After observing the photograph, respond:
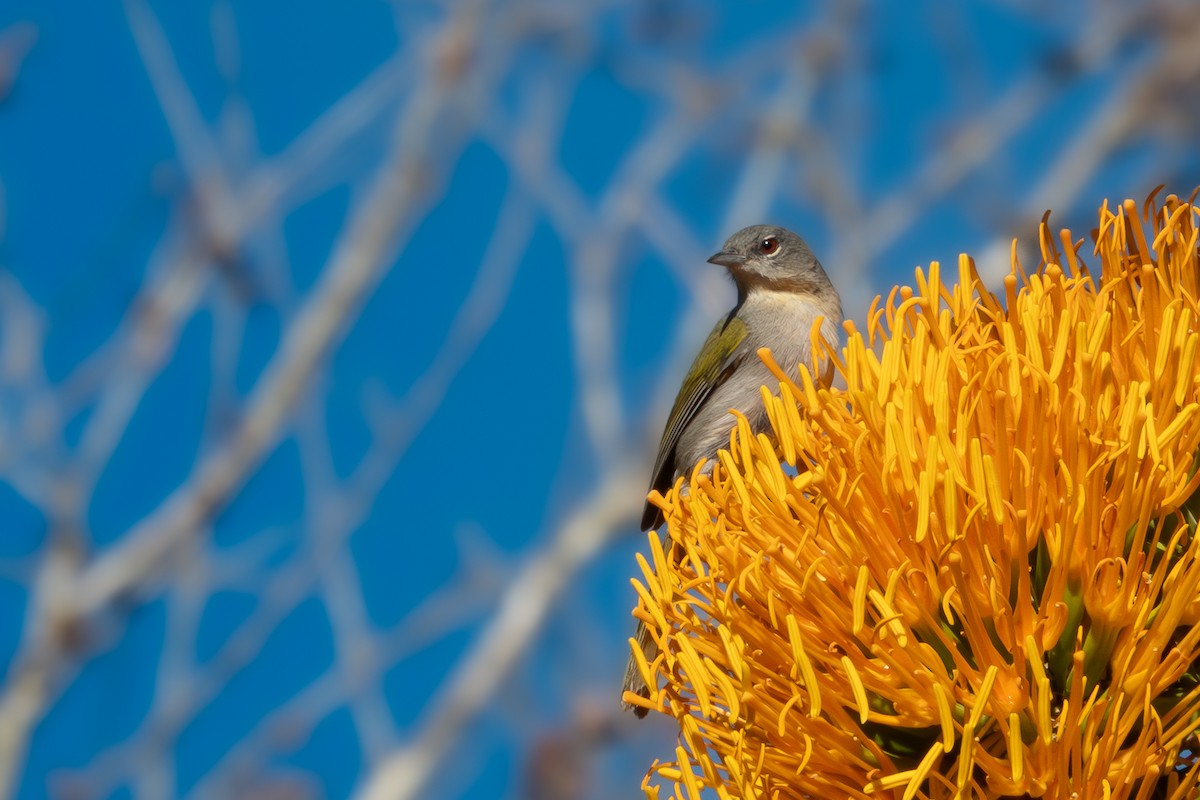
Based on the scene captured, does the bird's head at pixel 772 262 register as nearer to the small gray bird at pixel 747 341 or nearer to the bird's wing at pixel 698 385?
the small gray bird at pixel 747 341

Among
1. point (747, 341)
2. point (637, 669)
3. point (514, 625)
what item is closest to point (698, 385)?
point (747, 341)

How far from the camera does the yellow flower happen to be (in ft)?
9.41

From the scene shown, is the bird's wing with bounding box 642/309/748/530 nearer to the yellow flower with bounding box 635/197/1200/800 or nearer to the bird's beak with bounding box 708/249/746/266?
the bird's beak with bounding box 708/249/746/266

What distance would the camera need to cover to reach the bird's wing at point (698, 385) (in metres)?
6.52

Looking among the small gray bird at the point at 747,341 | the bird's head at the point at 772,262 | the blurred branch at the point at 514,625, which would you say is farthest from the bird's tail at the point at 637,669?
the blurred branch at the point at 514,625

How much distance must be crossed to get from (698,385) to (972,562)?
3.73 meters

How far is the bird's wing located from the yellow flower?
269 cm

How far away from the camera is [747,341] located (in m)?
6.84

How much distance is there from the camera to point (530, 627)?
1572cm

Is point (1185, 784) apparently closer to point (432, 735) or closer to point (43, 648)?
point (432, 735)

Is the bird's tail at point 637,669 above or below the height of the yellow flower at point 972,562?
above

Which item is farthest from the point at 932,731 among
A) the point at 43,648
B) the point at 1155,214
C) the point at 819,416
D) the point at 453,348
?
the point at 43,648

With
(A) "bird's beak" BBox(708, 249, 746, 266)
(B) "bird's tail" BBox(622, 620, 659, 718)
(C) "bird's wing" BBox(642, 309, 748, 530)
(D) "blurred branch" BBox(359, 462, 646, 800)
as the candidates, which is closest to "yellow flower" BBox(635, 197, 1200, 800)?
(B) "bird's tail" BBox(622, 620, 659, 718)

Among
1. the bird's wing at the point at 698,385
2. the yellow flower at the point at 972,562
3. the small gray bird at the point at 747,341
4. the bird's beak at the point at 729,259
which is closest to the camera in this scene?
the yellow flower at the point at 972,562
